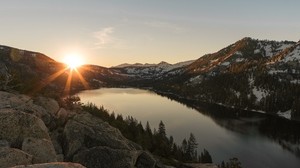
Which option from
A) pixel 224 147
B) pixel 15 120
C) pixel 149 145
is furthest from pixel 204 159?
pixel 15 120

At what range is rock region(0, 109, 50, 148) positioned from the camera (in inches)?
1431

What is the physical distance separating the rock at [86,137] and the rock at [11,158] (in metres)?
16.2

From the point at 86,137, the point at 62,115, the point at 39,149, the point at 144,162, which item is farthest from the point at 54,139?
the point at 144,162

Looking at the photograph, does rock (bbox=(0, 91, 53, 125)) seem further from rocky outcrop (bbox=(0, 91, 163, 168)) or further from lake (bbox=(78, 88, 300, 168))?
lake (bbox=(78, 88, 300, 168))

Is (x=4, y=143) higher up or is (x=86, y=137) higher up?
(x=4, y=143)

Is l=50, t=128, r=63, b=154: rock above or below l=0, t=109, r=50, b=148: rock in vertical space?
below

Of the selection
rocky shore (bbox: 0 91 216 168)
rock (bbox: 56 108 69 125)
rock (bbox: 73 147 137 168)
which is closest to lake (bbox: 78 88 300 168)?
rock (bbox: 56 108 69 125)

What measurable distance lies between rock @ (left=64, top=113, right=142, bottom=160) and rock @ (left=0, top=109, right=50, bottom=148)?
341 inches

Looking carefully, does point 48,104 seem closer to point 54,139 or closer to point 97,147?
point 54,139

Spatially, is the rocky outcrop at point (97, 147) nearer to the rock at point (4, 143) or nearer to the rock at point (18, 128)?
the rock at point (18, 128)

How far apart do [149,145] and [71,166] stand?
85028mm

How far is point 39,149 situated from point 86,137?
571 inches

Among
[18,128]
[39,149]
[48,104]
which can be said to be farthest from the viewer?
[48,104]

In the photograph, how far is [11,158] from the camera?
29484 millimetres
